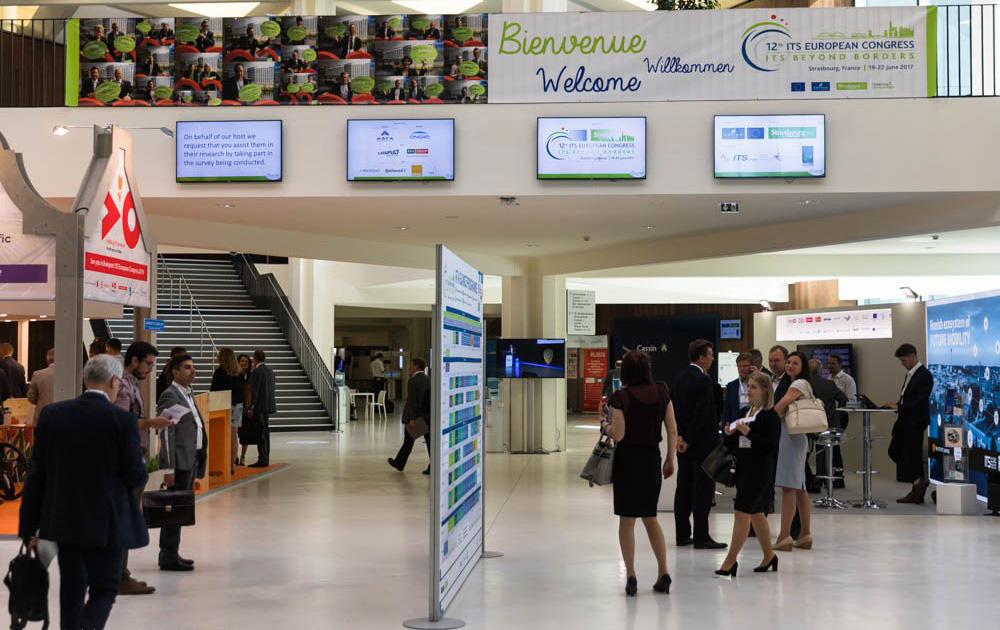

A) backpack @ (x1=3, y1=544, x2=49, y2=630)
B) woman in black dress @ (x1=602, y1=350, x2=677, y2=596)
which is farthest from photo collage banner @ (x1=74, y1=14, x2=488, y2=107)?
backpack @ (x1=3, y1=544, x2=49, y2=630)

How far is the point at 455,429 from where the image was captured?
5.93 meters

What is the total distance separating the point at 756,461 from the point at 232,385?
803cm

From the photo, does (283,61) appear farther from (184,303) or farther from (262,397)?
(184,303)

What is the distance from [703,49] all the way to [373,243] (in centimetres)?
574

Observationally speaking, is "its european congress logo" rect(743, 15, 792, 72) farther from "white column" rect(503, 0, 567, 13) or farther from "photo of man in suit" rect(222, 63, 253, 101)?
"photo of man in suit" rect(222, 63, 253, 101)

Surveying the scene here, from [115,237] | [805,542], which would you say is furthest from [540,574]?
[115,237]

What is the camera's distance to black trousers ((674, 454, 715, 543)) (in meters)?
7.89

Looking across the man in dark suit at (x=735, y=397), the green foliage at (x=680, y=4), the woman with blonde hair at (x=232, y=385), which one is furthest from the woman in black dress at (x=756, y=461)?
the woman with blonde hair at (x=232, y=385)

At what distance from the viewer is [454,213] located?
11445mm

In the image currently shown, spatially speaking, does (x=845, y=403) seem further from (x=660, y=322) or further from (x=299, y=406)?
(x=299, y=406)

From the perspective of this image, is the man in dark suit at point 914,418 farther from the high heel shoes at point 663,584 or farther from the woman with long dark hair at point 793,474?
the high heel shoes at point 663,584

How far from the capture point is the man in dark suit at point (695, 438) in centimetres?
768

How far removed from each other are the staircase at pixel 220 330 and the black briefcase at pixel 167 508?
1417 cm

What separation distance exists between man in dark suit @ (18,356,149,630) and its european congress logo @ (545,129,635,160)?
6429 mm
